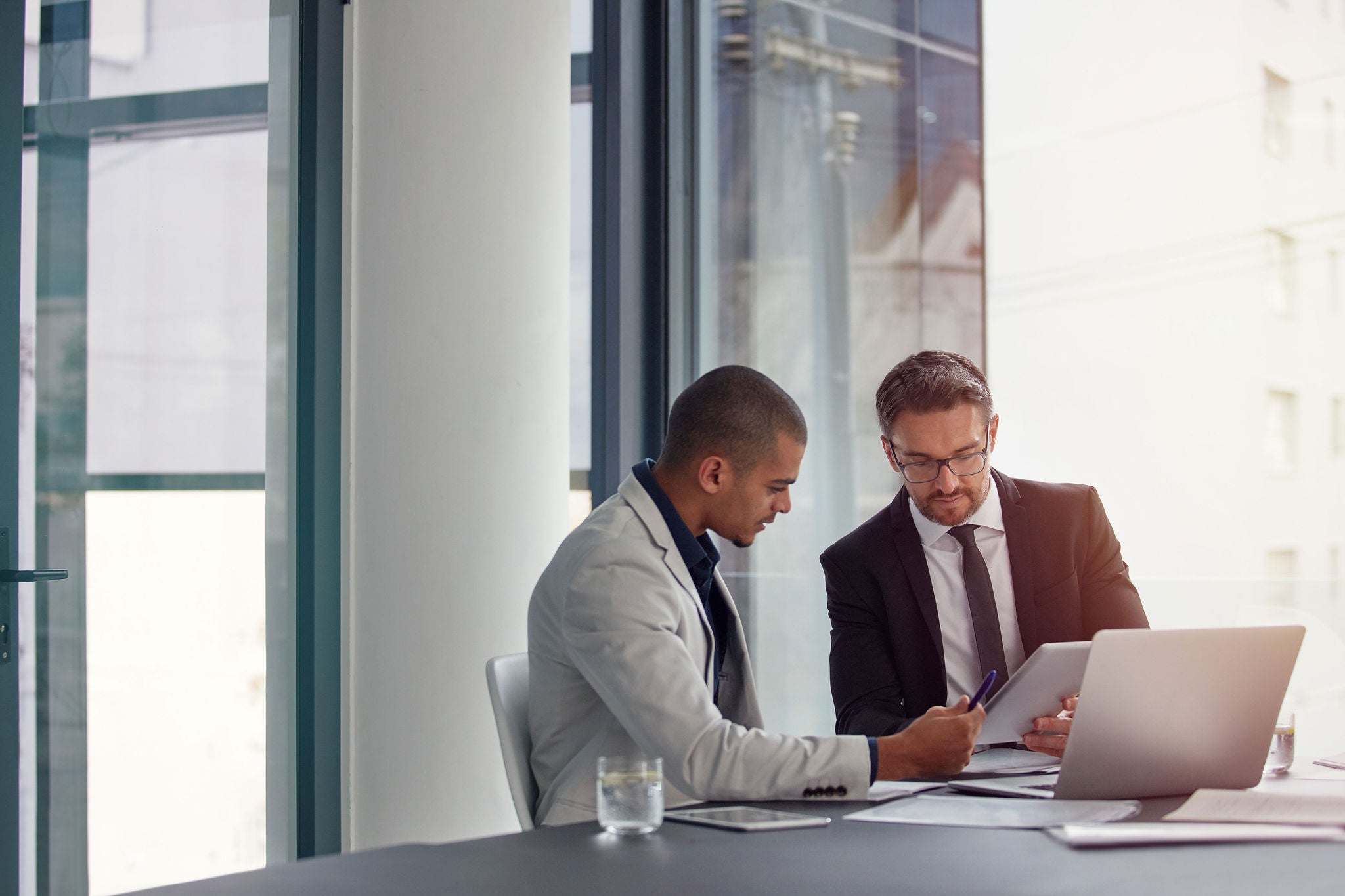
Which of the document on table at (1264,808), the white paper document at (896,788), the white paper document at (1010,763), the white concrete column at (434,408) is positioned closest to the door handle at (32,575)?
the white concrete column at (434,408)

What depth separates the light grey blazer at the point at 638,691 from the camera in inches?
66.2

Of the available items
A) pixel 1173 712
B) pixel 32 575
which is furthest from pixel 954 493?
pixel 32 575

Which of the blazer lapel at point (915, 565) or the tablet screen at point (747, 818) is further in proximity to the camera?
the blazer lapel at point (915, 565)

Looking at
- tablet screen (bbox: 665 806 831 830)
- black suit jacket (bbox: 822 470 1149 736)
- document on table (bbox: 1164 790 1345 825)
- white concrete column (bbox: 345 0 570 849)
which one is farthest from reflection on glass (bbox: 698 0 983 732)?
tablet screen (bbox: 665 806 831 830)

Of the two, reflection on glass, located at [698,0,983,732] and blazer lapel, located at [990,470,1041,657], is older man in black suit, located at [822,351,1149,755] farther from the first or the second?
reflection on glass, located at [698,0,983,732]

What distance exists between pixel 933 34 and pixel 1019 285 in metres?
0.72

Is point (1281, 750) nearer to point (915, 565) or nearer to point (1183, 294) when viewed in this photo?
point (915, 565)

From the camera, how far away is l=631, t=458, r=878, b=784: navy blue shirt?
204cm

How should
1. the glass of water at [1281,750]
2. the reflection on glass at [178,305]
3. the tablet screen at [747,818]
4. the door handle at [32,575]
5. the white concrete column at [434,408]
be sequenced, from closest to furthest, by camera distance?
the tablet screen at [747,818], the glass of water at [1281,750], the door handle at [32,575], the reflection on glass at [178,305], the white concrete column at [434,408]

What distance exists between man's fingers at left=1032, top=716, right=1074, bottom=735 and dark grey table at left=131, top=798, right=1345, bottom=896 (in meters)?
0.52

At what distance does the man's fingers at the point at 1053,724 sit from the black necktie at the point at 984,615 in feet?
1.11

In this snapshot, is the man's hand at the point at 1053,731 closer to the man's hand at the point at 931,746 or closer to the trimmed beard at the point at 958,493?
the man's hand at the point at 931,746

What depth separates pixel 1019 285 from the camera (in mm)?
3215

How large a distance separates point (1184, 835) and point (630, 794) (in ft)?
2.04
